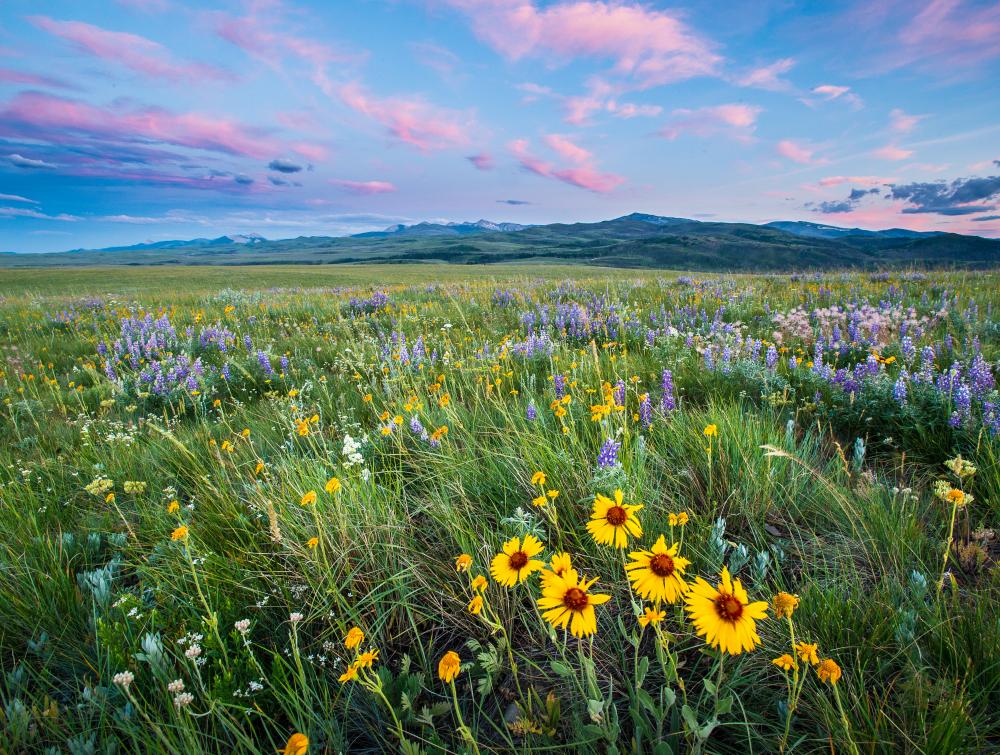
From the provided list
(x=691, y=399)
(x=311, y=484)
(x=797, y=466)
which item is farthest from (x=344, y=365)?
(x=797, y=466)

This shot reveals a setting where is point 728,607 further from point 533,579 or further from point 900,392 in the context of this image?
point 900,392

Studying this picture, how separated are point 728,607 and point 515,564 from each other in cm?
60

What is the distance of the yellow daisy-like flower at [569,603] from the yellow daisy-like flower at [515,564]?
0.25 feet

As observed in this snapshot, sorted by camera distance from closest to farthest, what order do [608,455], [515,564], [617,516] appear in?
1. [515,564]
2. [617,516]
3. [608,455]

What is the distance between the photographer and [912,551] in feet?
6.35

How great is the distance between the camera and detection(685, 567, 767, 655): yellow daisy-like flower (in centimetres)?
118

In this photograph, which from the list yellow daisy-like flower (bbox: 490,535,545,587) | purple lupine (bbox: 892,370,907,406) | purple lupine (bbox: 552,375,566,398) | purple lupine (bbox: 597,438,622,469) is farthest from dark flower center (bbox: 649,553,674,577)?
purple lupine (bbox: 892,370,907,406)

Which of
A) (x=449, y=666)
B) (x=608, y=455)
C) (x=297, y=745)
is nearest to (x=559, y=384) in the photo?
(x=608, y=455)

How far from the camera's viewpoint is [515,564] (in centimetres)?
141

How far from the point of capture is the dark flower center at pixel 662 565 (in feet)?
4.23

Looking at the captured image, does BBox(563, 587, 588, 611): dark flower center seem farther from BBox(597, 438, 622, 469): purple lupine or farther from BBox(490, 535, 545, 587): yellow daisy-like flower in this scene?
BBox(597, 438, 622, 469): purple lupine

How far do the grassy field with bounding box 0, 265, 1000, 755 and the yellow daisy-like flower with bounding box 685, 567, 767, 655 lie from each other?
1 centimetres

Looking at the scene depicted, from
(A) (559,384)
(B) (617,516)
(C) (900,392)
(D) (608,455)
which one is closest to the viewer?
(B) (617,516)

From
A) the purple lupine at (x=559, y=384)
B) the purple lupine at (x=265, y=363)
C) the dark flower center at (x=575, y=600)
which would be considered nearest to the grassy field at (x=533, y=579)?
the dark flower center at (x=575, y=600)
